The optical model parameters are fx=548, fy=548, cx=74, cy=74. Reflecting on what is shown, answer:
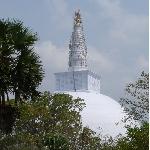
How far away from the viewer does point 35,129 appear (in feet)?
125

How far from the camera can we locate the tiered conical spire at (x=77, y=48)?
76.2 metres

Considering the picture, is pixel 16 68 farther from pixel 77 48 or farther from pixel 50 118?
pixel 77 48

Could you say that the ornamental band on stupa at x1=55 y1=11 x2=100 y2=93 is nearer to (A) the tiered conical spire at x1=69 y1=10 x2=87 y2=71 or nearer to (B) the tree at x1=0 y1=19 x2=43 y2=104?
(A) the tiered conical spire at x1=69 y1=10 x2=87 y2=71

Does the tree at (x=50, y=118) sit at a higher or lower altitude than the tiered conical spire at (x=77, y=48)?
lower

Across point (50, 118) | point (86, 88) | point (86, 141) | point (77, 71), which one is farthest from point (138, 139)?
point (86, 88)

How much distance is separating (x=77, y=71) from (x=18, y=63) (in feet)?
177

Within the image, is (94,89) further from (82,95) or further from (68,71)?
(82,95)

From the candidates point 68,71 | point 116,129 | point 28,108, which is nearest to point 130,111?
point 28,108

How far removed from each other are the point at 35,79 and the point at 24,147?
3167mm

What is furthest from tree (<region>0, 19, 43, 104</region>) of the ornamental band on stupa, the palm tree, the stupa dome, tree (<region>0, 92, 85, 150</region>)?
the ornamental band on stupa

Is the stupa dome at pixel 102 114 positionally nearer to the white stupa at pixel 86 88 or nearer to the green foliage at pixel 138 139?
the white stupa at pixel 86 88

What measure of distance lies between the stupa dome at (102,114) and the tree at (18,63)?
34175 millimetres

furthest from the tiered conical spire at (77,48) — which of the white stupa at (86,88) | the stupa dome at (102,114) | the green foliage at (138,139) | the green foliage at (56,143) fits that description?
the green foliage at (138,139)

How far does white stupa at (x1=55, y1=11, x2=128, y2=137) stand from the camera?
2424 inches
